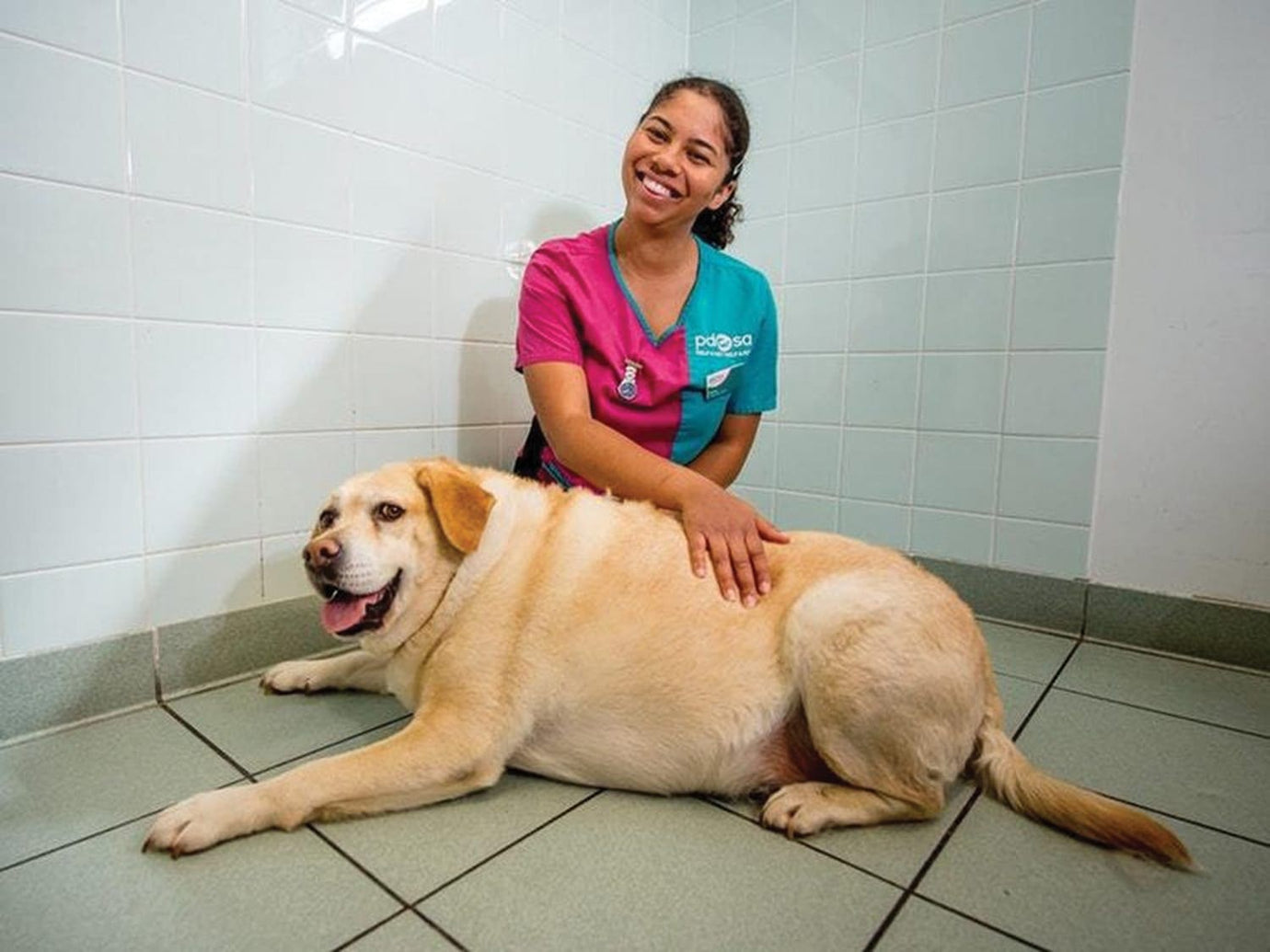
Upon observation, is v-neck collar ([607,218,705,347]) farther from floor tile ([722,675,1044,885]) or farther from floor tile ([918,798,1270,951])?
floor tile ([918,798,1270,951])

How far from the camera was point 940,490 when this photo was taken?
6.78 ft

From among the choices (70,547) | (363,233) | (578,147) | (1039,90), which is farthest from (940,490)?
(70,547)

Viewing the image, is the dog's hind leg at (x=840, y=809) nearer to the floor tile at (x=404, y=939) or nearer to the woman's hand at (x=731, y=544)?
the woman's hand at (x=731, y=544)

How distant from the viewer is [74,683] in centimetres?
127

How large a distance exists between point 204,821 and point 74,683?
59 centimetres

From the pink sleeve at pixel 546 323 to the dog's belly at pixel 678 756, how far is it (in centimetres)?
84

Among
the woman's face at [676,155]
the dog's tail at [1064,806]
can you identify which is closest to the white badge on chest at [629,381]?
the woman's face at [676,155]

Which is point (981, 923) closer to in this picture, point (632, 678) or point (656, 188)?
point (632, 678)

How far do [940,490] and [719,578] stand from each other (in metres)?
1.26

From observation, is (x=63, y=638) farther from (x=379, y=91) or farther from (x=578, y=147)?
(x=578, y=147)

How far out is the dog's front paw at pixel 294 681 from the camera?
1424 millimetres

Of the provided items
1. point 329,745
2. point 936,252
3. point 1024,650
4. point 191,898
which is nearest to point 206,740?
point 329,745

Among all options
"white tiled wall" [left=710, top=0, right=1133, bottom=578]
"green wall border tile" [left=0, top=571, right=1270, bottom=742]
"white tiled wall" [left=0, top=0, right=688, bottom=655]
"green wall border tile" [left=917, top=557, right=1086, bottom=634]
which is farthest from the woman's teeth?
"green wall border tile" [left=917, top=557, right=1086, bottom=634]

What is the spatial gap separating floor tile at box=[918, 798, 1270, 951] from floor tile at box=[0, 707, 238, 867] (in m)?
1.19
